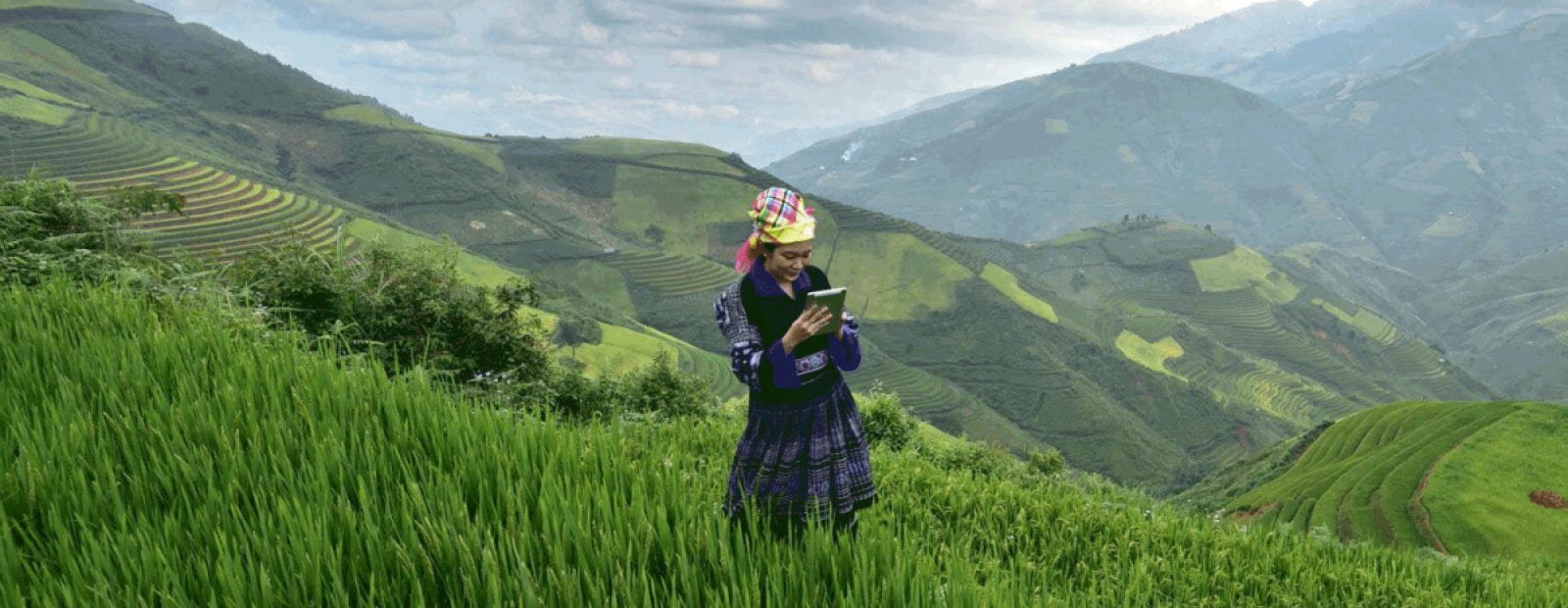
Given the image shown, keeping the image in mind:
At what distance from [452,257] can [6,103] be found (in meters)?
190

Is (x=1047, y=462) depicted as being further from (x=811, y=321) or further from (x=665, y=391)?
(x=811, y=321)

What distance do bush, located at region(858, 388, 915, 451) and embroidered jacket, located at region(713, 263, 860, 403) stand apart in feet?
51.2

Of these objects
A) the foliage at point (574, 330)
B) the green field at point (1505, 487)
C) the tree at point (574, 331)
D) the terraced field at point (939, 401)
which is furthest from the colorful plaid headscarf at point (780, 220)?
the terraced field at point (939, 401)

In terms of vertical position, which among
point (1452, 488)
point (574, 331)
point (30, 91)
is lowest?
point (574, 331)

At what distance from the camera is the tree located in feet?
365

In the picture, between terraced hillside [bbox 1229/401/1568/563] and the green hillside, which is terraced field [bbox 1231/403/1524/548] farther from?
the green hillside

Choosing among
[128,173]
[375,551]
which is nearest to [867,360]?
[128,173]

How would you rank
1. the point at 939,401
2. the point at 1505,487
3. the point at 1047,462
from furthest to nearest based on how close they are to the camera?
the point at 939,401, the point at 1505,487, the point at 1047,462

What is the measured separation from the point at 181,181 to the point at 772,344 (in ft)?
543

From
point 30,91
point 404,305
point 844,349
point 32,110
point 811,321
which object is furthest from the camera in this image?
point 30,91

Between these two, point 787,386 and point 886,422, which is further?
point 886,422

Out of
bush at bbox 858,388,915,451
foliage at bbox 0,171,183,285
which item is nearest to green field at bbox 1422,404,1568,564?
bush at bbox 858,388,915,451

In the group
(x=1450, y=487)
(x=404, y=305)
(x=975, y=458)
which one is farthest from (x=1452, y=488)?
(x=404, y=305)

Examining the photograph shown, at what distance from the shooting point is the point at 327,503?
2.56 metres
